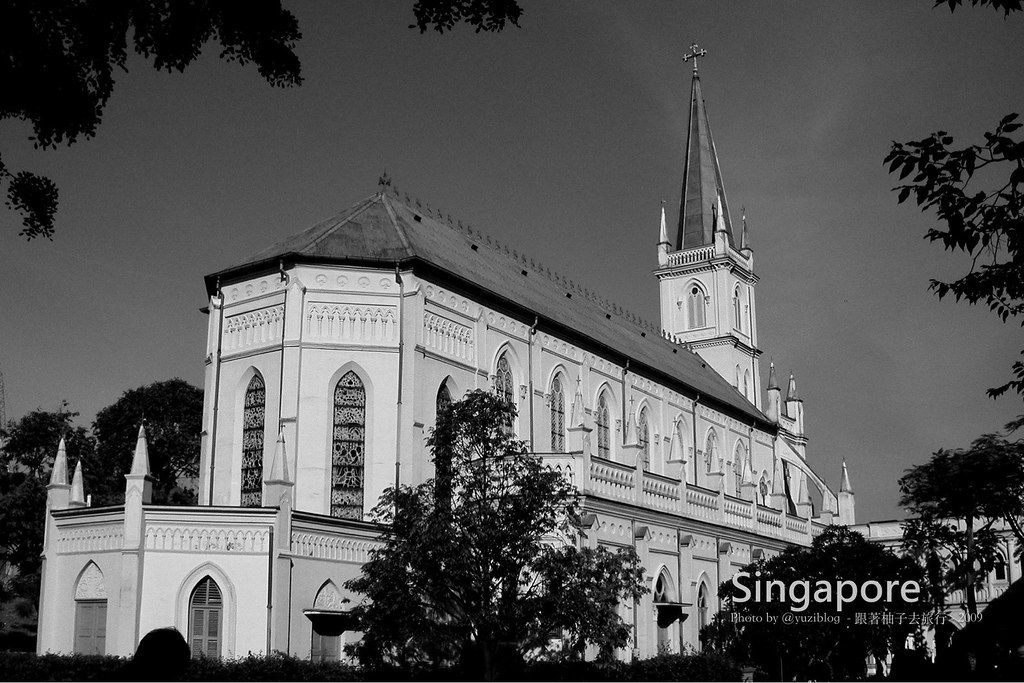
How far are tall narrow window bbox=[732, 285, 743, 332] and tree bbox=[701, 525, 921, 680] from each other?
36.8m

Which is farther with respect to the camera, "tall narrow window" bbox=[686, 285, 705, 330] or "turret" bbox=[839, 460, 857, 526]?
"tall narrow window" bbox=[686, 285, 705, 330]

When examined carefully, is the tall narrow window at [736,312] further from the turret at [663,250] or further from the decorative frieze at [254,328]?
the decorative frieze at [254,328]

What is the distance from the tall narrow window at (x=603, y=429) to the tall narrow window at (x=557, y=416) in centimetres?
279

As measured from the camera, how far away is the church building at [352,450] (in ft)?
93.6

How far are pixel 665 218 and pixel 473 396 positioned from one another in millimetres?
51186

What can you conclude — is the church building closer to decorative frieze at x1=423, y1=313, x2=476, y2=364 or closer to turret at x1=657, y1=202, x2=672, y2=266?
decorative frieze at x1=423, y1=313, x2=476, y2=364

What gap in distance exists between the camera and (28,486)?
52.2m

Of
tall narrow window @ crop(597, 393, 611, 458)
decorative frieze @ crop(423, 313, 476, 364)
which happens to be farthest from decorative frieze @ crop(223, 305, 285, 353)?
tall narrow window @ crop(597, 393, 611, 458)

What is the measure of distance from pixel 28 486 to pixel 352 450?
82.4 feet

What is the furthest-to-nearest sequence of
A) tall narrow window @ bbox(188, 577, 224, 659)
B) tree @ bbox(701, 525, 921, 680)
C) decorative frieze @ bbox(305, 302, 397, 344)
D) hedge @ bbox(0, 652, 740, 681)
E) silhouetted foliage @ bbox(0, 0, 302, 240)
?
decorative frieze @ bbox(305, 302, 397, 344) < tree @ bbox(701, 525, 921, 680) < tall narrow window @ bbox(188, 577, 224, 659) < hedge @ bbox(0, 652, 740, 681) < silhouetted foliage @ bbox(0, 0, 302, 240)

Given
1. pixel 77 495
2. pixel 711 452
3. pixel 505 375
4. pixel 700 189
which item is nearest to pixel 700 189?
pixel 700 189

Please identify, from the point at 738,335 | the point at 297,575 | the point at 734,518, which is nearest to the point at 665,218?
the point at 738,335

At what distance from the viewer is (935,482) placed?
37.7 m

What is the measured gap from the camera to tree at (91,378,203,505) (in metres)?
59.4
